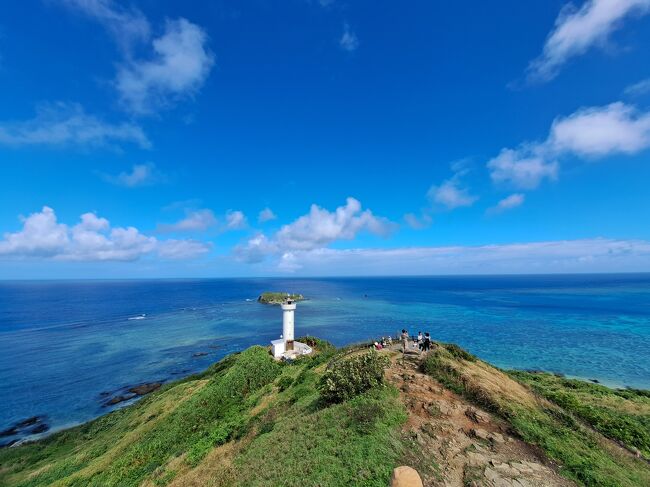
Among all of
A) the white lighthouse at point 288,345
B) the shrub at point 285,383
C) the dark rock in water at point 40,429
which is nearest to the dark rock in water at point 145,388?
the dark rock in water at point 40,429

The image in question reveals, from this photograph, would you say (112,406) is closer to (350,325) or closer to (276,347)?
(276,347)

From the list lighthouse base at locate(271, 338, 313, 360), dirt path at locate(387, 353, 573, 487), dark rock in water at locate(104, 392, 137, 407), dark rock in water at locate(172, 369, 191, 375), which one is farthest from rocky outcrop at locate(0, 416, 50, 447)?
dirt path at locate(387, 353, 573, 487)

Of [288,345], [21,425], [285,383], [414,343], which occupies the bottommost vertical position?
[21,425]

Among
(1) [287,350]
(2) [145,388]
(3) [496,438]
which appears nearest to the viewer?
(3) [496,438]

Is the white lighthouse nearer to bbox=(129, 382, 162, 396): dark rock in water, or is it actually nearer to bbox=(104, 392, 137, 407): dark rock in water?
bbox=(129, 382, 162, 396): dark rock in water

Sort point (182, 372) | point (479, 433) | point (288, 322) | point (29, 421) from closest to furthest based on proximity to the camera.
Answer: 1. point (479, 433)
2. point (29, 421)
3. point (288, 322)
4. point (182, 372)

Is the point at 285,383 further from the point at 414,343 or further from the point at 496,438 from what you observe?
the point at 496,438

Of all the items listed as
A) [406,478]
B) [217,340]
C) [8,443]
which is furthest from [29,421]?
[406,478]
